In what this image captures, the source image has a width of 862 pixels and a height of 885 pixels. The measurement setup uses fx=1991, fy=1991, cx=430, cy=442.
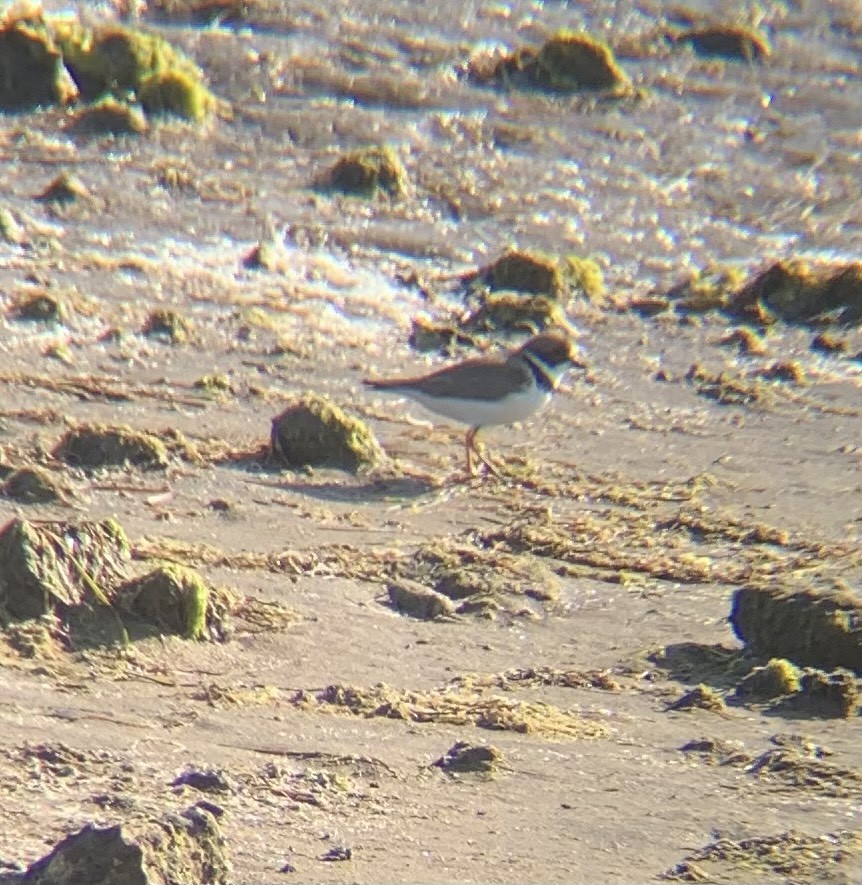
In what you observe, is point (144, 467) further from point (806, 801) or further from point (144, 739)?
point (806, 801)

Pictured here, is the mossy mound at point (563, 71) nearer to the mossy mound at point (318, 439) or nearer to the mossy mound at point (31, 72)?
the mossy mound at point (31, 72)

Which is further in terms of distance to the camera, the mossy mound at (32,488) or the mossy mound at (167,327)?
the mossy mound at (167,327)

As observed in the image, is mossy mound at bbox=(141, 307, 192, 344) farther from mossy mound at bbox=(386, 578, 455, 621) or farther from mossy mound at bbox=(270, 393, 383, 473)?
mossy mound at bbox=(386, 578, 455, 621)

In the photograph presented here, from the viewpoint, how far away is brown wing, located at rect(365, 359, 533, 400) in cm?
805

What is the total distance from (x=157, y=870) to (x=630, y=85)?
10.0 meters

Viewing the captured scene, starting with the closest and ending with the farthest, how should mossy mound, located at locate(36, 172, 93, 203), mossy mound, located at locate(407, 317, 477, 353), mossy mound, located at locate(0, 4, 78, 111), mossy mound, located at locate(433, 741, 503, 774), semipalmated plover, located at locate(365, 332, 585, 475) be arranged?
mossy mound, located at locate(433, 741, 503, 774) < semipalmated plover, located at locate(365, 332, 585, 475) < mossy mound, located at locate(407, 317, 477, 353) < mossy mound, located at locate(36, 172, 93, 203) < mossy mound, located at locate(0, 4, 78, 111)

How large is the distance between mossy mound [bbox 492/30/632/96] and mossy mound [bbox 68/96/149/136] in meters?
2.63

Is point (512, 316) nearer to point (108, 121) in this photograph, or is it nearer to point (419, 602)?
point (108, 121)

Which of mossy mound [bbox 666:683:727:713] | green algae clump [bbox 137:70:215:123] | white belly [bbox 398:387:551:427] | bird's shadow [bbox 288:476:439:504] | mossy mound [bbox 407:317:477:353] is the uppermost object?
green algae clump [bbox 137:70:215:123]

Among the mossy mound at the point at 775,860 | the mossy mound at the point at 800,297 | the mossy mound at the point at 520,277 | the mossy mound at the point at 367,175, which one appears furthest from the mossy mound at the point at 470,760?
the mossy mound at the point at 367,175

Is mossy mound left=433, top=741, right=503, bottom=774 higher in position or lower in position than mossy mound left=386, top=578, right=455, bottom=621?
lower

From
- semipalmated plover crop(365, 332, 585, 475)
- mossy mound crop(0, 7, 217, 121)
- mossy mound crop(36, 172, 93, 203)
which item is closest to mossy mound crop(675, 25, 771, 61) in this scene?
mossy mound crop(0, 7, 217, 121)

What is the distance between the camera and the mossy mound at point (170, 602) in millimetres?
5336

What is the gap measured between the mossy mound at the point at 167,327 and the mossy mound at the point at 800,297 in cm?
294
